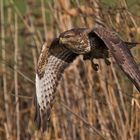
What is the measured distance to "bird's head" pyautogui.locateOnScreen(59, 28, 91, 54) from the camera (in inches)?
110

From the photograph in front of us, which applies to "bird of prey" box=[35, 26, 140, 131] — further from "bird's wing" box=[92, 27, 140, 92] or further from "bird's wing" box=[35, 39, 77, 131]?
"bird's wing" box=[92, 27, 140, 92]

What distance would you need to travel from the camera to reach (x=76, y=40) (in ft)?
9.34

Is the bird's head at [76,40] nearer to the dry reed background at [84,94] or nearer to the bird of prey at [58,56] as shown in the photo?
the bird of prey at [58,56]

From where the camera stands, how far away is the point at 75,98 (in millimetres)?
3680

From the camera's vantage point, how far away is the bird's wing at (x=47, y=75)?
2.93 m

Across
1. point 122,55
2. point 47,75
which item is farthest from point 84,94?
point 122,55

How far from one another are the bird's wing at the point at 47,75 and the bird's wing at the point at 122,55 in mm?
377

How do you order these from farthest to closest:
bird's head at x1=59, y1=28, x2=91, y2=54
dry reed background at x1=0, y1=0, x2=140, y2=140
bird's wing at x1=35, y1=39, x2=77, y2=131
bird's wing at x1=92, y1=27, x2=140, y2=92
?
dry reed background at x1=0, y1=0, x2=140, y2=140
bird's wing at x1=35, y1=39, x2=77, y2=131
bird's head at x1=59, y1=28, x2=91, y2=54
bird's wing at x1=92, y1=27, x2=140, y2=92

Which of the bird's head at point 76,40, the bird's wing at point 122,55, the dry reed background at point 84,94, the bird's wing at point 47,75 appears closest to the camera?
the bird's wing at point 122,55

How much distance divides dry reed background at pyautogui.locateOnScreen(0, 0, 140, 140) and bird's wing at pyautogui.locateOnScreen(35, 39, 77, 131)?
18 centimetres

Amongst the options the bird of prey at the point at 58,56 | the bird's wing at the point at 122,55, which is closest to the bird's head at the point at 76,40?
the bird of prey at the point at 58,56

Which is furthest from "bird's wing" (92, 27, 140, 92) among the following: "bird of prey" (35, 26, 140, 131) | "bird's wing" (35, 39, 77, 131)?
"bird's wing" (35, 39, 77, 131)

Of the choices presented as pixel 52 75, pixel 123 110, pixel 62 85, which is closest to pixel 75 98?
pixel 62 85

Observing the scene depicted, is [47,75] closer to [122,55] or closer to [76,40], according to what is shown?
[76,40]
